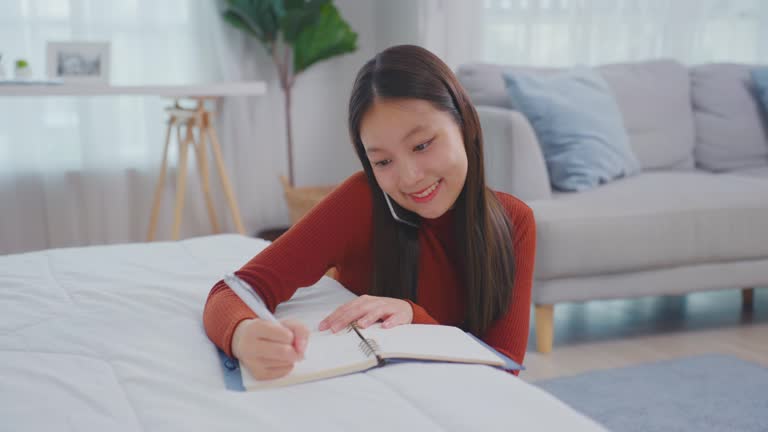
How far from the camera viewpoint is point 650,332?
2238mm

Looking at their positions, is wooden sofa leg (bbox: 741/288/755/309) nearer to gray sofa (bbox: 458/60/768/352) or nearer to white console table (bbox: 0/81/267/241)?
gray sofa (bbox: 458/60/768/352)

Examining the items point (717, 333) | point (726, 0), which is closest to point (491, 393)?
point (717, 333)

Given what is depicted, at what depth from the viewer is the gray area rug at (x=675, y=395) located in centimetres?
161

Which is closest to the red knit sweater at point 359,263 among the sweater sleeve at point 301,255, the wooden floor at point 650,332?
the sweater sleeve at point 301,255

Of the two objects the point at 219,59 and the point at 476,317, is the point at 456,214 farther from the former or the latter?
the point at 219,59

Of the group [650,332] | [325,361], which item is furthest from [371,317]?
[650,332]

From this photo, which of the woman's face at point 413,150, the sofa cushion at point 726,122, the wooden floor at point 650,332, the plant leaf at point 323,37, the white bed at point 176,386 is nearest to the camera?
the white bed at point 176,386

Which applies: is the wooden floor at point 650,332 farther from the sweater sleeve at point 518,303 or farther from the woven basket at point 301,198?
the woven basket at point 301,198

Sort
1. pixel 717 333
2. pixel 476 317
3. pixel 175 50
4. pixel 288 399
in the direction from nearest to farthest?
1. pixel 288 399
2. pixel 476 317
3. pixel 717 333
4. pixel 175 50

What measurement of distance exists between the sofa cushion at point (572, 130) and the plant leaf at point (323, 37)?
0.96 m

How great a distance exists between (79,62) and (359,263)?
2.21m

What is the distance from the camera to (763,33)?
3.85 m

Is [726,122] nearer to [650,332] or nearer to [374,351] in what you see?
[650,332]

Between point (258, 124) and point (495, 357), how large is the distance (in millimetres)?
2944
